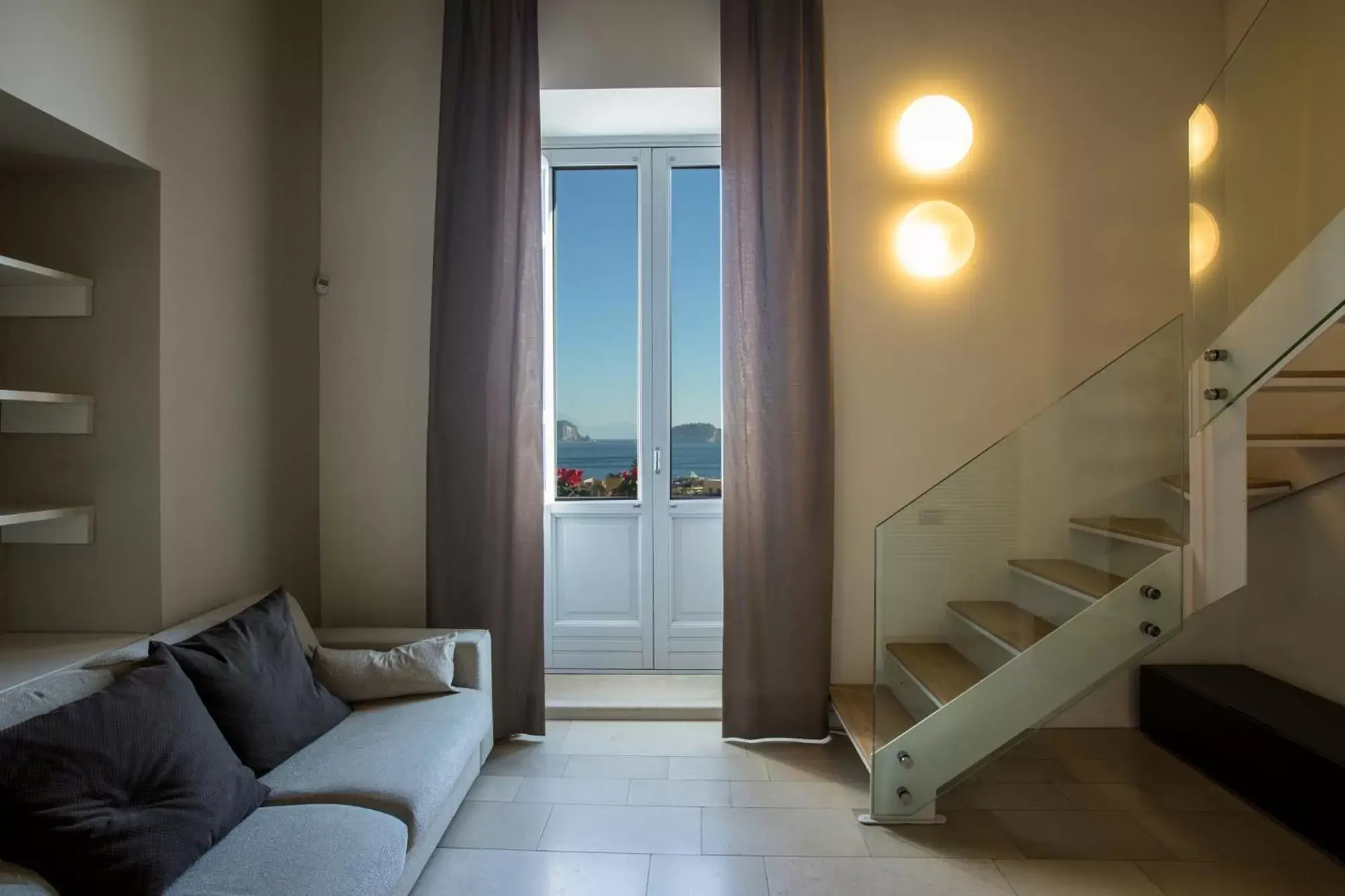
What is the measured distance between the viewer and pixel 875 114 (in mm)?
3604

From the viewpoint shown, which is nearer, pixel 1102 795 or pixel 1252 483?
pixel 1102 795

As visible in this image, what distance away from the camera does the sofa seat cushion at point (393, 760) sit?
84.1 inches

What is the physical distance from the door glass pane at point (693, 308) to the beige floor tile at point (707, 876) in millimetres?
2084

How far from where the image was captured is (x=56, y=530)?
256 centimetres

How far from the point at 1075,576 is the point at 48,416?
11.2 ft

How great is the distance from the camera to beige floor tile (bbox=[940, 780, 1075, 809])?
2.88 metres

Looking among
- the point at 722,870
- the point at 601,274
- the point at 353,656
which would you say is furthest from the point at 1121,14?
the point at 353,656

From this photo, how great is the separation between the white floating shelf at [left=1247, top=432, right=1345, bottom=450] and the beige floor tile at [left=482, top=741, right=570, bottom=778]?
2905mm

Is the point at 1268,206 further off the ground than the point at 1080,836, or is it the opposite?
the point at 1268,206

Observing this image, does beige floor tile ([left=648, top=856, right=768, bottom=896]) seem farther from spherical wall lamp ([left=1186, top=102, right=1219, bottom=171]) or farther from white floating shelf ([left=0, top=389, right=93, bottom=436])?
spherical wall lamp ([left=1186, top=102, right=1219, bottom=171])

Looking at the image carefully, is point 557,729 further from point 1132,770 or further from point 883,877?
point 1132,770

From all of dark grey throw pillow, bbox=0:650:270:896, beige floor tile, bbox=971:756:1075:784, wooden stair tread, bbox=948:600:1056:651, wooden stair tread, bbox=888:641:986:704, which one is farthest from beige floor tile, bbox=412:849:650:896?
beige floor tile, bbox=971:756:1075:784

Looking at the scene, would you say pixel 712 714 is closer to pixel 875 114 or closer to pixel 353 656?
pixel 353 656

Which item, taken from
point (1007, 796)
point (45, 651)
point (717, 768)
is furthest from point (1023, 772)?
point (45, 651)
